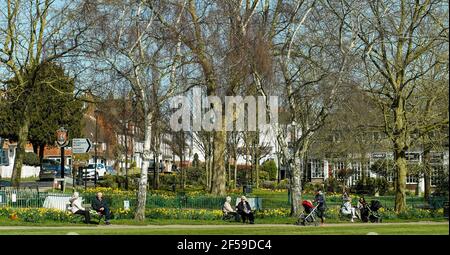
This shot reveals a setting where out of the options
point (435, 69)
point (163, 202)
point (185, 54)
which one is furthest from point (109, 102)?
point (435, 69)

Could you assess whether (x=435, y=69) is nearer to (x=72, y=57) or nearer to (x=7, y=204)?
(x=72, y=57)

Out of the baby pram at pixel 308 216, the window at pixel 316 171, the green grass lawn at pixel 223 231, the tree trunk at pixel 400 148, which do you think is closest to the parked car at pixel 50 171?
the window at pixel 316 171

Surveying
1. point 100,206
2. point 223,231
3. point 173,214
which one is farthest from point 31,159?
point 223,231

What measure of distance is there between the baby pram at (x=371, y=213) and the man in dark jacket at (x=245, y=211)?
498 centimetres

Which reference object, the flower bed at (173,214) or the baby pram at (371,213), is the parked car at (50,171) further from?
the baby pram at (371,213)

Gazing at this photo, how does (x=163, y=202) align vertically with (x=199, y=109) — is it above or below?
below

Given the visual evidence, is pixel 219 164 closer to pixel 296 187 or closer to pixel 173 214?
pixel 296 187

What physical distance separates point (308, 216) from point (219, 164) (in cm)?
1318

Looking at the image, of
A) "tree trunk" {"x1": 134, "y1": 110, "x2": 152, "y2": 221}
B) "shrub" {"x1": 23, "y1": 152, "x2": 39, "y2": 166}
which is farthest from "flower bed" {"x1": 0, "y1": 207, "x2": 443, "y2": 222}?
"shrub" {"x1": 23, "y1": 152, "x2": 39, "y2": 166}

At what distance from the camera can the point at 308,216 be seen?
88.9 feet

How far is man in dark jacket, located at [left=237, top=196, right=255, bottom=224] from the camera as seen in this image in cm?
2827

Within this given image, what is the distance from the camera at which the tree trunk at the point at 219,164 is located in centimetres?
3955

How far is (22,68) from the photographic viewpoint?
126 ft

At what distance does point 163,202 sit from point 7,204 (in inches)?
264
